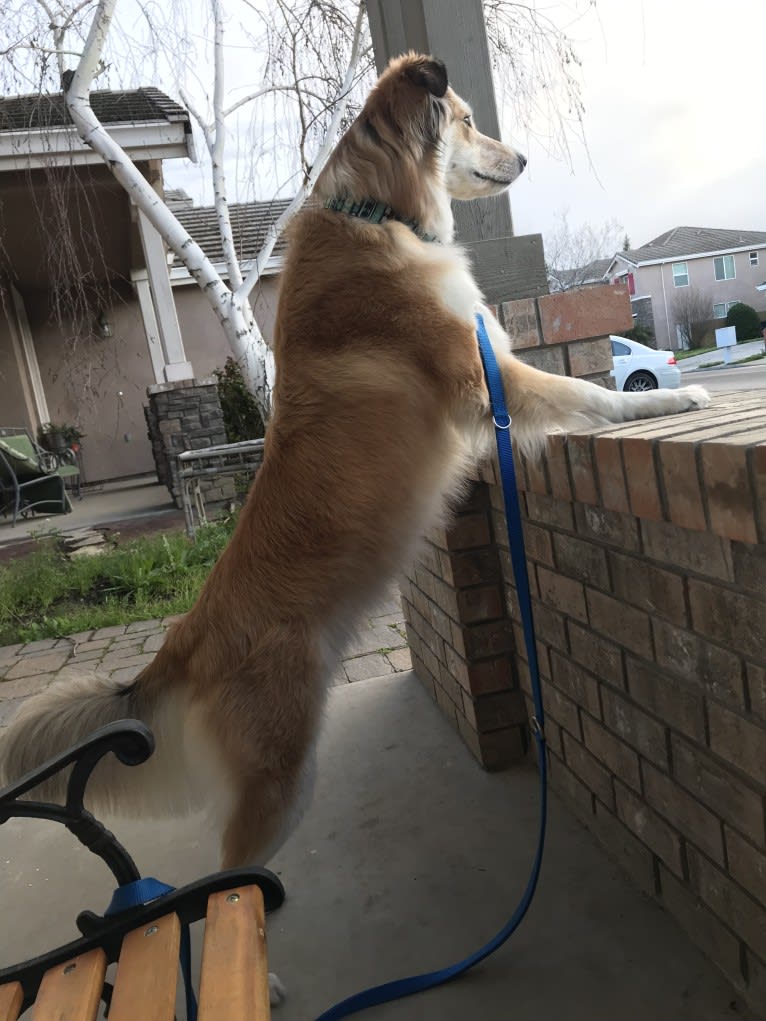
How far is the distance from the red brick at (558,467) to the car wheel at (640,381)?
8873 mm

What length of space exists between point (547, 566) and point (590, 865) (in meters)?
0.88

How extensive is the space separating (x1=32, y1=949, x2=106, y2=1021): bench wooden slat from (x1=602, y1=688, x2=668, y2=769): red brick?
4.14 feet

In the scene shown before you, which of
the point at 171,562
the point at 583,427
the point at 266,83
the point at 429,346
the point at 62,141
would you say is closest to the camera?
the point at 583,427

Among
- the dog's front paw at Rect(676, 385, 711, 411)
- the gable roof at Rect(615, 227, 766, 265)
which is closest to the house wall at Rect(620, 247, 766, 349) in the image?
the gable roof at Rect(615, 227, 766, 265)

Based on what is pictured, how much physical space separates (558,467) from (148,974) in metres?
1.38

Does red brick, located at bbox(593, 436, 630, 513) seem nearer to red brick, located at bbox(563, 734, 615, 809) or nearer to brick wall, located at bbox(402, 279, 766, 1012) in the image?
brick wall, located at bbox(402, 279, 766, 1012)

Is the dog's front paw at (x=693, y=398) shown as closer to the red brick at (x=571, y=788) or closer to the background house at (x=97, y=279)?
the red brick at (x=571, y=788)

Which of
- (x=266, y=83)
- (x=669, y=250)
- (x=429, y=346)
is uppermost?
(x=266, y=83)

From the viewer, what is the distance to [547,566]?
86.3 inches

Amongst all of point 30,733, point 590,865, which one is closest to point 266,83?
point 30,733

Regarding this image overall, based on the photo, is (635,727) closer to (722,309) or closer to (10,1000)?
(10,1000)

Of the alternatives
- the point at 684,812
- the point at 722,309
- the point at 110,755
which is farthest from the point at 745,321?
the point at 110,755

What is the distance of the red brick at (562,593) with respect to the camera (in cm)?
201

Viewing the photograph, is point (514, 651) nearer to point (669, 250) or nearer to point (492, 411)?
point (492, 411)
